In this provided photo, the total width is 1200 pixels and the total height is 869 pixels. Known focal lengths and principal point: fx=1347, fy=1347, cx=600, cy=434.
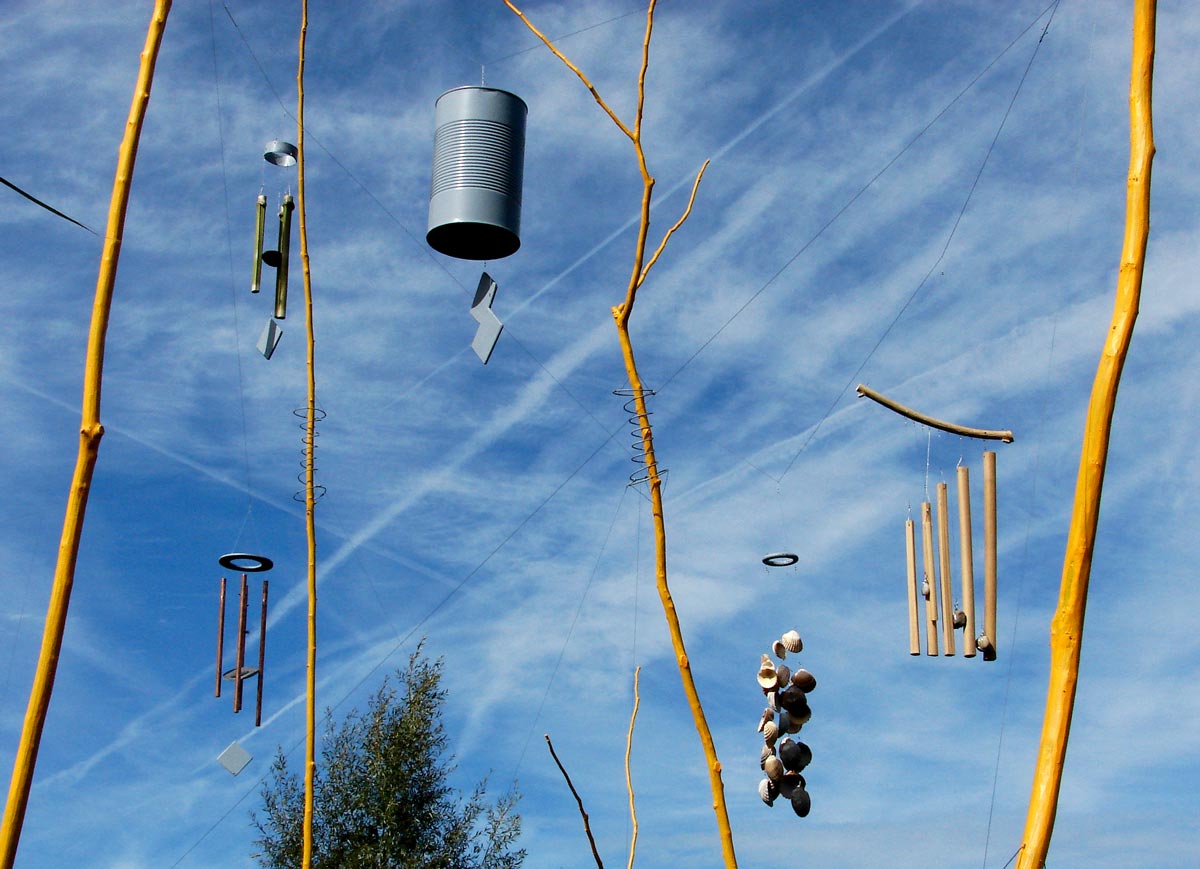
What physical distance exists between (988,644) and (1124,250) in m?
2.90

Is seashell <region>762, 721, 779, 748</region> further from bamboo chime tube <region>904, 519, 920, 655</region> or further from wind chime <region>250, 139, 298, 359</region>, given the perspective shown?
wind chime <region>250, 139, 298, 359</region>

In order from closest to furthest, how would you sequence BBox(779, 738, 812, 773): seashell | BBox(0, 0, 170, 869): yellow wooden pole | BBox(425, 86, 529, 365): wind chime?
BBox(0, 0, 170, 869): yellow wooden pole → BBox(425, 86, 529, 365): wind chime → BBox(779, 738, 812, 773): seashell

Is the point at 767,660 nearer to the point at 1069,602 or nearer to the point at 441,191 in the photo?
the point at 441,191

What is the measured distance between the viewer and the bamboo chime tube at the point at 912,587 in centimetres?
631

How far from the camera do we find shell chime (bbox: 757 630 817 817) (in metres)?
6.31

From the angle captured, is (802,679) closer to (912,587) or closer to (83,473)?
(912,587)

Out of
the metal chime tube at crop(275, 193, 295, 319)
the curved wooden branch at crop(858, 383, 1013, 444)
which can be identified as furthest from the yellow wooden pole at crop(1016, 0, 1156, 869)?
the metal chime tube at crop(275, 193, 295, 319)

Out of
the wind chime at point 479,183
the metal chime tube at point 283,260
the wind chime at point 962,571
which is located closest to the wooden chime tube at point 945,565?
the wind chime at point 962,571

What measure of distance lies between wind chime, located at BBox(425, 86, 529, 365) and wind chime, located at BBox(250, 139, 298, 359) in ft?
4.37

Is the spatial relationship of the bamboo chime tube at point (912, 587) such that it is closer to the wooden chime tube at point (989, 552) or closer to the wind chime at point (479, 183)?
the wooden chime tube at point (989, 552)

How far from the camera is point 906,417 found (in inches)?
221

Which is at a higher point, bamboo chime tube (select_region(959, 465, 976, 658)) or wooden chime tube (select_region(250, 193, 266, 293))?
wooden chime tube (select_region(250, 193, 266, 293))

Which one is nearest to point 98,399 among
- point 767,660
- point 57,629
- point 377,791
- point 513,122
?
point 57,629

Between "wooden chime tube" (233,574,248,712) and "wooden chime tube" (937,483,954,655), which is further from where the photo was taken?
"wooden chime tube" (233,574,248,712)
